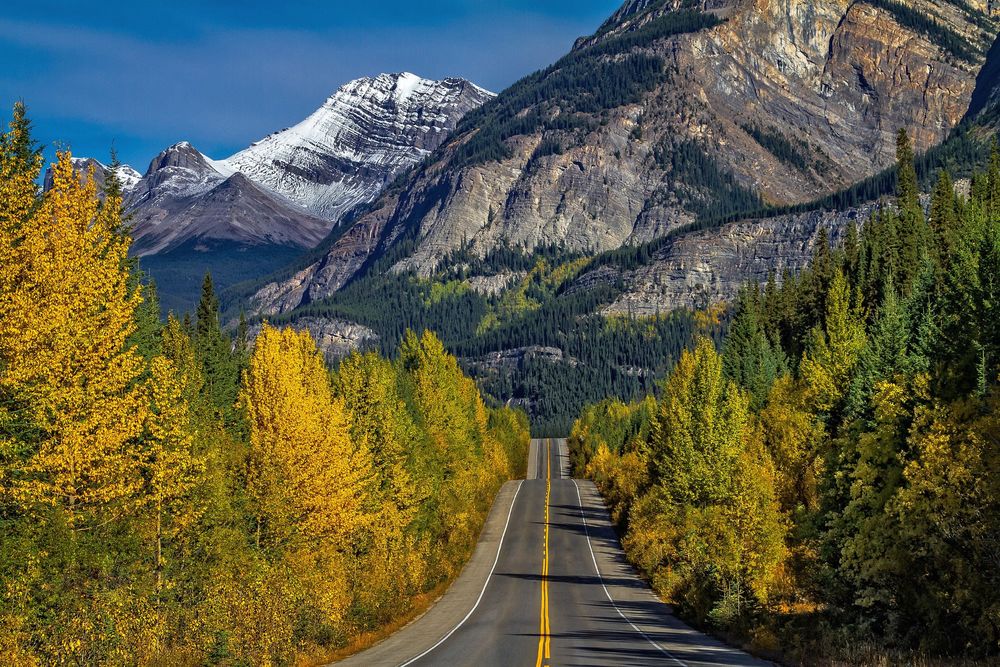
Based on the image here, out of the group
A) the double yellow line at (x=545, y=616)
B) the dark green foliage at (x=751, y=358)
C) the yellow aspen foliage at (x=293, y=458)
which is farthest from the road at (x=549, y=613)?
the dark green foliage at (x=751, y=358)

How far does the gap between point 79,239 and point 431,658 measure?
15.3m

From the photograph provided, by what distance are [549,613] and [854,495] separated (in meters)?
15.7

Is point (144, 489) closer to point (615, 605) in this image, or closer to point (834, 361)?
point (615, 605)

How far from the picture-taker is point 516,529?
8344 cm

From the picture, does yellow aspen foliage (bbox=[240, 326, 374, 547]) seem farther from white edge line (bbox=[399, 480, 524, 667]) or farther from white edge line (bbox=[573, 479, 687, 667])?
white edge line (bbox=[573, 479, 687, 667])

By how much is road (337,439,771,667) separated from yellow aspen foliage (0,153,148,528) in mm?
9987

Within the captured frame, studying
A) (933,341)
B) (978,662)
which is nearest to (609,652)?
(978,662)

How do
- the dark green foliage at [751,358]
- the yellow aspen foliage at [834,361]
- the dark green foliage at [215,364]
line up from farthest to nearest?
the dark green foliage at [751,358] → the dark green foliage at [215,364] → the yellow aspen foliage at [834,361]

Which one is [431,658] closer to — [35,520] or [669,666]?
[669,666]

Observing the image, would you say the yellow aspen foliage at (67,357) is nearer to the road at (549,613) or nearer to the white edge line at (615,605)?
the road at (549,613)

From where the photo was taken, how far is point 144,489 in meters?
28.9

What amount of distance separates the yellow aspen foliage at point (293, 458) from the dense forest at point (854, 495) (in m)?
15.6

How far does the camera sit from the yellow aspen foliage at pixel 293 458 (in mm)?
37250

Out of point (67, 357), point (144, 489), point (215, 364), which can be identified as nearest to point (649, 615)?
point (144, 489)
